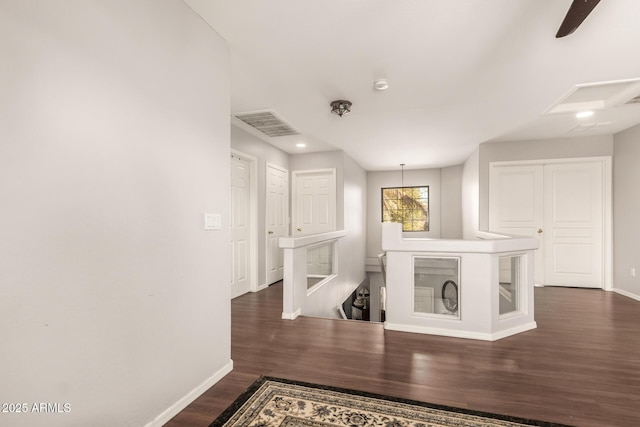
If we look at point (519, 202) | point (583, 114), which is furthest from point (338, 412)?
point (519, 202)

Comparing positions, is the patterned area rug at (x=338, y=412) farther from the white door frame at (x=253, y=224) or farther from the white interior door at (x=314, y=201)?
the white interior door at (x=314, y=201)

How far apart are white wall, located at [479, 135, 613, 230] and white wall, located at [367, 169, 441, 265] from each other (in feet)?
8.06

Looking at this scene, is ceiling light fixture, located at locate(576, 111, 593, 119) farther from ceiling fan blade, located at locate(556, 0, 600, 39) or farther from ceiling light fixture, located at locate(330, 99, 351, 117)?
ceiling light fixture, located at locate(330, 99, 351, 117)

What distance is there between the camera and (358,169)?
702cm

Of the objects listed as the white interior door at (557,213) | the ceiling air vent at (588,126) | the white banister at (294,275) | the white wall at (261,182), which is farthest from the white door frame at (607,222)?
the white wall at (261,182)

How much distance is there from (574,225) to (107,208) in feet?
20.7

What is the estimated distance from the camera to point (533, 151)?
504cm

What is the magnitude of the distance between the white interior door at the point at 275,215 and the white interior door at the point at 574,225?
4.55m

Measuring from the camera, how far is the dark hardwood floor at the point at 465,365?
1859 millimetres

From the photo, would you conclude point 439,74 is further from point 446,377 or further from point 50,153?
point 50,153

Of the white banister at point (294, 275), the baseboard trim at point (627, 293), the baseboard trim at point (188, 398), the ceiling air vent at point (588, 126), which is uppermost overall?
the ceiling air vent at point (588, 126)

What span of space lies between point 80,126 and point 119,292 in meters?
0.78

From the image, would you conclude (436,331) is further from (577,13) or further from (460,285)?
(577,13)

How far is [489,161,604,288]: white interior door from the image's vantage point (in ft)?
15.9
